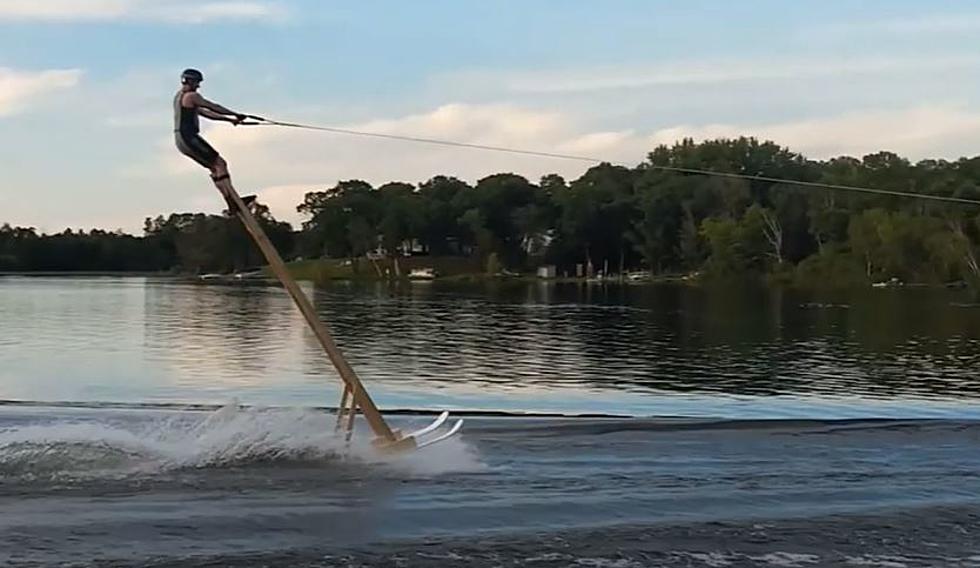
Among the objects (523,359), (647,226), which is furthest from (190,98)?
(647,226)

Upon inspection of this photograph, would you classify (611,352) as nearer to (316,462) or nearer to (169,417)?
(169,417)

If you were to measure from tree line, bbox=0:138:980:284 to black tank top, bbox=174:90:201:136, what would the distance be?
81.0 m

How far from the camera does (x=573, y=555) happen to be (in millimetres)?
8734

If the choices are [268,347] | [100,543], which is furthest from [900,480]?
[268,347]

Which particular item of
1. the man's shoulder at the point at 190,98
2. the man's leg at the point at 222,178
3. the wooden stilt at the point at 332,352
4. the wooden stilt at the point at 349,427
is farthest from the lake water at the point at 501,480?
the man's shoulder at the point at 190,98

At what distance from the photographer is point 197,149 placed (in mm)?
11664

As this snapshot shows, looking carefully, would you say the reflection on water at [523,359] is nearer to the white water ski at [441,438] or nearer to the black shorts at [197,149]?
the white water ski at [441,438]

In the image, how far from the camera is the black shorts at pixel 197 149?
11609mm

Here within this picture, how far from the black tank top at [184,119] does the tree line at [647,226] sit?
8100cm

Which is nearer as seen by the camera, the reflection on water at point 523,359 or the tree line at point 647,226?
the reflection on water at point 523,359

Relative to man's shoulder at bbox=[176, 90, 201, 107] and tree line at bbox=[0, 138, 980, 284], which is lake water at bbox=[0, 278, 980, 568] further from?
tree line at bbox=[0, 138, 980, 284]

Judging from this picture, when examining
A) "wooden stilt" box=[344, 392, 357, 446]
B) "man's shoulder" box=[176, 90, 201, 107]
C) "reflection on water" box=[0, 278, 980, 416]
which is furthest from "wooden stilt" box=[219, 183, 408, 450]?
"reflection on water" box=[0, 278, 980, 416]

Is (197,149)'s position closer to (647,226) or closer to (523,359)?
(523,359)

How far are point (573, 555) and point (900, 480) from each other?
162 inches
